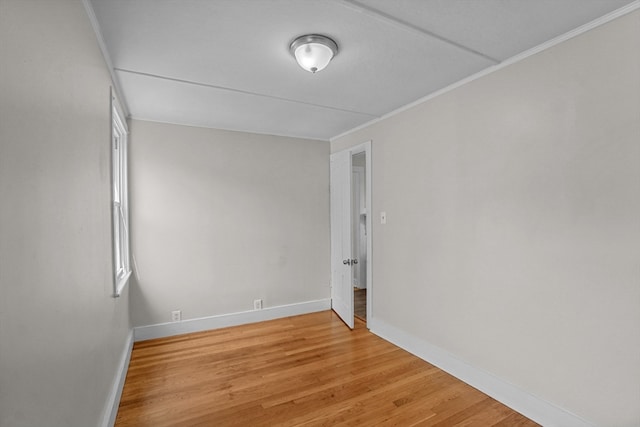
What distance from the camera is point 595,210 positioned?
1.85 m

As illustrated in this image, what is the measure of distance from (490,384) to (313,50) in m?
2.79

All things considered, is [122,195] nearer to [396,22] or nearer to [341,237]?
[341,237]

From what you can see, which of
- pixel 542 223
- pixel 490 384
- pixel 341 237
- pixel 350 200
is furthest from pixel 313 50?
pixel 490 384

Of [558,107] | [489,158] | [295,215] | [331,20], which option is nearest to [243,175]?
[295,215]

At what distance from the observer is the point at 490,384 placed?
2.41 meters

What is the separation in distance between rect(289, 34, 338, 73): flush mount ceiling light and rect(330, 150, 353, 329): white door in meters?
2.07

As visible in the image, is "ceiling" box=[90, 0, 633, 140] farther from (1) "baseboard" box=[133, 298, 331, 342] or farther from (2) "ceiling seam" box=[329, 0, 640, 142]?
(1) "baseboard" box=[133, 298, 331, 342]

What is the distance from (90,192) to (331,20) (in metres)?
1.66

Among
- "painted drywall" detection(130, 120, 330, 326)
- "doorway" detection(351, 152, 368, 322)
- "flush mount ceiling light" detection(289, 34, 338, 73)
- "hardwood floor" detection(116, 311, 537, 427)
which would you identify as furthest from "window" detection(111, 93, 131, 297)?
"doorway" detection(351, 152, 368, 322)

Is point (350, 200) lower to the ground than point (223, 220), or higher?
higher

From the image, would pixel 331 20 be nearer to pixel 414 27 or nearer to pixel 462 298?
pixel 414 27

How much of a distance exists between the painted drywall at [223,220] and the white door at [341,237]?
168 mm

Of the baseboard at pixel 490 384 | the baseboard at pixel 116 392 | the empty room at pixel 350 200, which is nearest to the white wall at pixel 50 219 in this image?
the empty room at pixel 350 200

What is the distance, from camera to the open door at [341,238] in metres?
4.00
